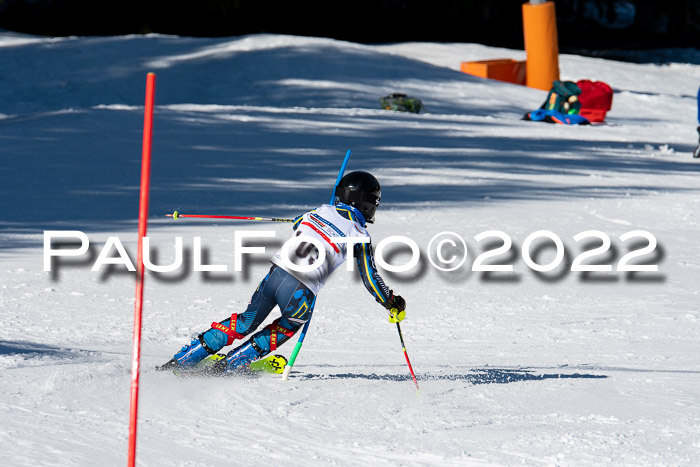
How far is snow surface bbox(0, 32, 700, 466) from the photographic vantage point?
5.06 m

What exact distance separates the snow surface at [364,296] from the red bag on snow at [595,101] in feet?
3.43

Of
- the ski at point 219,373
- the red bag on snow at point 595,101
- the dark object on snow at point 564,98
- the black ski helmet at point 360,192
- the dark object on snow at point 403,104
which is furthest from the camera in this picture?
the red bag on snow at point 595,101

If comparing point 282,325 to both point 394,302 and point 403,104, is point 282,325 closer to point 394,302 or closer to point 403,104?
point 394,302

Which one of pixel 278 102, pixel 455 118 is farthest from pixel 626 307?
pixel 278 102

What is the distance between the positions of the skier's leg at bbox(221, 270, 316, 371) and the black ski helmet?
531mm

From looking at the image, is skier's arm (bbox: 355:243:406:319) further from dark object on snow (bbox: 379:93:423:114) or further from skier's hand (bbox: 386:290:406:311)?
dark object on snow (bbox: 379:93:423:114)

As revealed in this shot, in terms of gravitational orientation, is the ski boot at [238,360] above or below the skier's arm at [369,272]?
below

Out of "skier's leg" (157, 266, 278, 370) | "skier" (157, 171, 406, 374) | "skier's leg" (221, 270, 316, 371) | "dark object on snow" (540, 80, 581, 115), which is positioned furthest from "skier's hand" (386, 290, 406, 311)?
"dark object on snow" (540, 80, 581, 115)

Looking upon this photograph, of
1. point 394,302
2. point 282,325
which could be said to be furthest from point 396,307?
point 282,325

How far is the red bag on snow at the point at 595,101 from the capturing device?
22906 millimetres

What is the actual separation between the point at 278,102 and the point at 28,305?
618 inches

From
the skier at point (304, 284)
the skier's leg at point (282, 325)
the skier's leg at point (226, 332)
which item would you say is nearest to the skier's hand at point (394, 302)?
the skier at point (304, 284)

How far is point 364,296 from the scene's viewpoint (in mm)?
9062

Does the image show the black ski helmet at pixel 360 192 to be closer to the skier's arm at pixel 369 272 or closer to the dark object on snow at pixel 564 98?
the skier's arm at pixel 369 272
